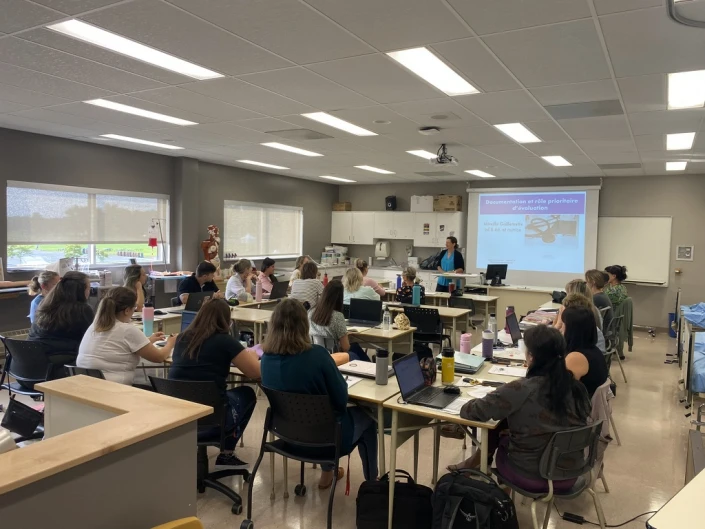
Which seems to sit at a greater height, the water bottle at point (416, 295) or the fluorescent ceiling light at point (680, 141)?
the fluorescent ceiling light at point (680, 141)

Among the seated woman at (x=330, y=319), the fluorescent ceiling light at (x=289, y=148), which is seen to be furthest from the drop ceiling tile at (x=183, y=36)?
the fluorescent ceiling light at (x=289, y=148)

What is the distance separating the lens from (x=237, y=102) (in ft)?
15.3

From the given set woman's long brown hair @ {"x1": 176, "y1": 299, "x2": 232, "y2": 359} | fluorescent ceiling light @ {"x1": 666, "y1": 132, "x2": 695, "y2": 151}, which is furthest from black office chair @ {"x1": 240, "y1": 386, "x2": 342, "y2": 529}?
fluorescent ceiling light @ {"x1": 666, "y1": 132, "x2": 695, "y2": 151}

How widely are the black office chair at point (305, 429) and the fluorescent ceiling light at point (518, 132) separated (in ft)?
12.6

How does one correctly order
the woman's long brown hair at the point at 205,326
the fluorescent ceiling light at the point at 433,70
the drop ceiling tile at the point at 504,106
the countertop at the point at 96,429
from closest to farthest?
the countertop at the point at 96,429 < the woman's long brown hair at the point at 205,326 < the fluorescent ceiling light at the point at 433,70 < the drop ceiling tile at the point at 504,106

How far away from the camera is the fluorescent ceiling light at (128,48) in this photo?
10.0ft

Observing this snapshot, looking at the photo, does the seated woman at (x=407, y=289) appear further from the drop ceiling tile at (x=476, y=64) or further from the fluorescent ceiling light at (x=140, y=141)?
the fluorescent ceiling light at (x=140, y=141)

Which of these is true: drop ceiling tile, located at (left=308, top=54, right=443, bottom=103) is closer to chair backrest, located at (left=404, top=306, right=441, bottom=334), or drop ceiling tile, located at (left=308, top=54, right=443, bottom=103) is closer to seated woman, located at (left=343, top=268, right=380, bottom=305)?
seated woman, located at (left=343, top=268, right=380, bottom=305)

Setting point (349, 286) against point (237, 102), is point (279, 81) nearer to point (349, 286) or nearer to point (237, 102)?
point (237, 102)

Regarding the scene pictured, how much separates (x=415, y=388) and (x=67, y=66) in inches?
134

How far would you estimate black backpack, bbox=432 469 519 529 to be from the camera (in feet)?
7.50

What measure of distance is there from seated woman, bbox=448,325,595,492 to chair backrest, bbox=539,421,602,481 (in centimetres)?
A: 4

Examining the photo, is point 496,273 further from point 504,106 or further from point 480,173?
point 504,106

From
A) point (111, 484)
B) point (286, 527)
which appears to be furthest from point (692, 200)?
point (111, 484)
